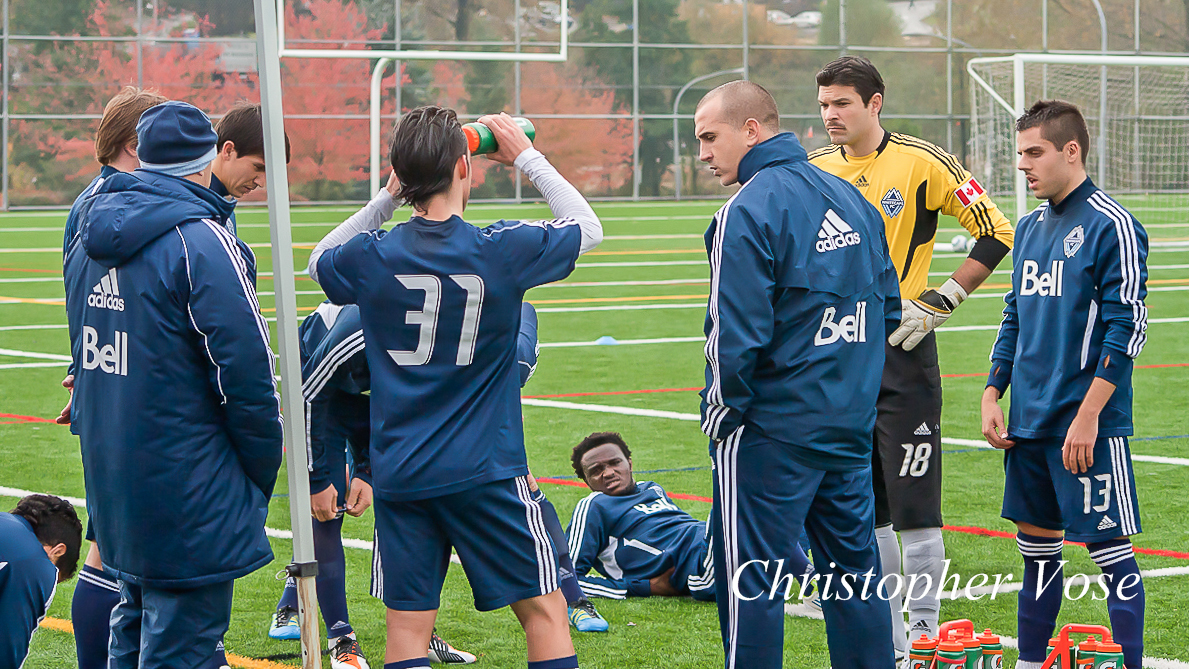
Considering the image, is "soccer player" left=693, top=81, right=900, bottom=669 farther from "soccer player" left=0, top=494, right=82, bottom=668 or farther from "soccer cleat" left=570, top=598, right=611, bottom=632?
"soccer player" left=0, top=494, right=82, bottom=668

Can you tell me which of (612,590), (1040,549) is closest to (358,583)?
(612,590)

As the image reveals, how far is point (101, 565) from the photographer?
4.16m

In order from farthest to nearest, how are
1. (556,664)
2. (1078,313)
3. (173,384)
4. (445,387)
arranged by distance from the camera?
(1078,313)
(556,664)
(445,387)
(173,384)

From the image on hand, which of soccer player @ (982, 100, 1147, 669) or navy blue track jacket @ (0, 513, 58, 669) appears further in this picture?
soccer player @ (982, 100, 1147, 669)

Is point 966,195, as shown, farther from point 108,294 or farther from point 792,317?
point 108,294

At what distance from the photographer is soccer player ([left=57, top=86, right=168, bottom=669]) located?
13.2 feet

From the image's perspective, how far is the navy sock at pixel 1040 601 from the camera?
4.41 metres

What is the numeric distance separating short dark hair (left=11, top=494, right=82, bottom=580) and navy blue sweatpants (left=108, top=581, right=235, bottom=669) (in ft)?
2.76

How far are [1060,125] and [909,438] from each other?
4.23 ft

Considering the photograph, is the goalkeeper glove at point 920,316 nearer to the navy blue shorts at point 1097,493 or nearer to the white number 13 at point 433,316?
the navy blue shorts at point 1097,493

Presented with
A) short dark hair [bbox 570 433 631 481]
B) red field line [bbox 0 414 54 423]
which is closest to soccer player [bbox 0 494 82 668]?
short dark hair [bbox 570 433 631 481]

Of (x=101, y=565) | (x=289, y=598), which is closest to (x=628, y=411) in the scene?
(x=289, y=598)

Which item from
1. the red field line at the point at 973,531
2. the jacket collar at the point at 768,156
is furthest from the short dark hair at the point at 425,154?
the red field line at the point at 973,531

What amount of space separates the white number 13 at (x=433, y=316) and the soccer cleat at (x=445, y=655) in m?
1.86
